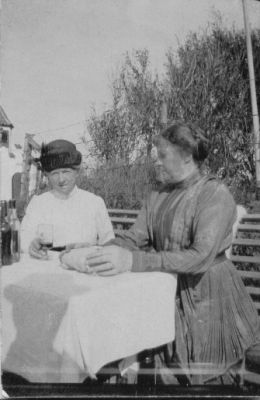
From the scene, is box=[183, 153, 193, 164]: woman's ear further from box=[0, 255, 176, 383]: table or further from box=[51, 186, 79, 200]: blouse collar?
box=[51, 186, 79, 200]: blouse collar

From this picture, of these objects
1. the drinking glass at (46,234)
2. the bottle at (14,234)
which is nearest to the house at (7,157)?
the bottle at (14,234)

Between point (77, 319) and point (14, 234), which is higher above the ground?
point (14, 234)

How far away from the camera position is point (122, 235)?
1.94 m

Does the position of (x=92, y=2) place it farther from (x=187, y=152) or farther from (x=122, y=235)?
(x=122, y=235)

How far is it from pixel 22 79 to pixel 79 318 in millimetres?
908

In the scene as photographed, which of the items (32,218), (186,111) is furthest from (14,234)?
(186,111)

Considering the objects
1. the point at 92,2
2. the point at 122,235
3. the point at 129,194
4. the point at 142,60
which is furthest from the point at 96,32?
the point at 129,194

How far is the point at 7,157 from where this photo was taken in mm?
1615

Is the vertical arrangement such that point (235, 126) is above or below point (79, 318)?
above

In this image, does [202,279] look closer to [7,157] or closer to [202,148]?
[202,148]

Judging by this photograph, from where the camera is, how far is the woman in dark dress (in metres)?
1.66

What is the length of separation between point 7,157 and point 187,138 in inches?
29.1

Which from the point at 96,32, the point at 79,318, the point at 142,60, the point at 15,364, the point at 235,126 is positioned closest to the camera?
the point at 79,318

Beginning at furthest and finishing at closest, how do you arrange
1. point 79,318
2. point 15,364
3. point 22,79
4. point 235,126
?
point 235,126
point 22,79
point 15,364
point 79,318
